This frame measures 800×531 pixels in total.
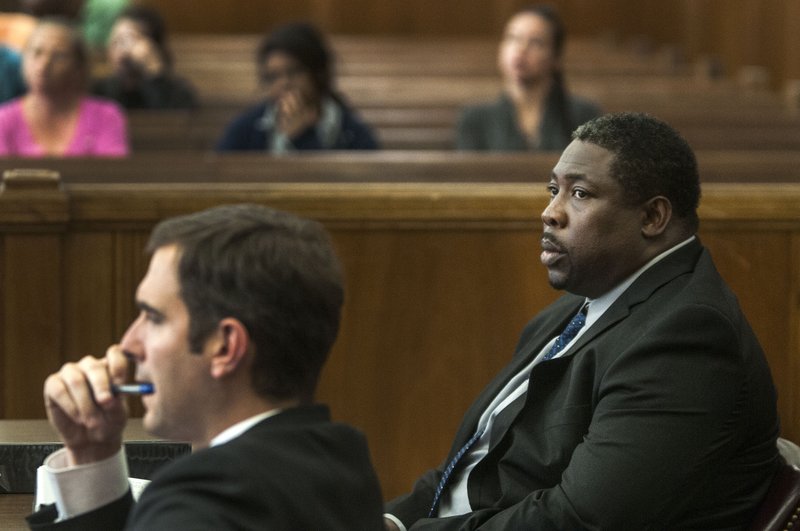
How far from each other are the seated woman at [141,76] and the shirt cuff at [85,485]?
4.92 metres

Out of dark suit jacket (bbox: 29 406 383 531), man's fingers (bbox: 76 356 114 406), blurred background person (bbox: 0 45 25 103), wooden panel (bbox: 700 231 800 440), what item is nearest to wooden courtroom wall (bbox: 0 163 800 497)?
wooden panel (bbox: 700 231 800 440)

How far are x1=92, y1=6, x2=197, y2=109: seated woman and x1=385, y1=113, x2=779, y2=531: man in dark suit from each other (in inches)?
167

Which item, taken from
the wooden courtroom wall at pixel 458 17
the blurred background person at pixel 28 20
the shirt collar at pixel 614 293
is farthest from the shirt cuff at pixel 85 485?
the wooden courtroom wall at pixel 458 17

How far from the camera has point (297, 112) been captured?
5.15 metres

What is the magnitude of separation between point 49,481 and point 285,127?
3597 millimetres

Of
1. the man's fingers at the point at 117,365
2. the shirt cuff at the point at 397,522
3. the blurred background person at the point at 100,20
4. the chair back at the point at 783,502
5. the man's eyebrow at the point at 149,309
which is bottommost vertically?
the shirt cuff at the point at 397,522

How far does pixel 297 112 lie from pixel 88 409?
3.62m

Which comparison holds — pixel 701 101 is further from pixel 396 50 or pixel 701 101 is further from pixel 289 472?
pixel 289 472

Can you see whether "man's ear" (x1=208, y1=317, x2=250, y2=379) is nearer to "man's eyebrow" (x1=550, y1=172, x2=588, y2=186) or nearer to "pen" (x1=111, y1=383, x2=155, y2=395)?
"pen" (x1=111, y1=383, x2=155, y2=395)

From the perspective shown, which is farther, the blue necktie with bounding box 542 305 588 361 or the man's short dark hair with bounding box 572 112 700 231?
the blue necktie with bounding box 542 305 588 361

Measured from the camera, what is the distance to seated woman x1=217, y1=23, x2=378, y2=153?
5133 millimetres

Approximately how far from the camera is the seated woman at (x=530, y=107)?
17.4ft

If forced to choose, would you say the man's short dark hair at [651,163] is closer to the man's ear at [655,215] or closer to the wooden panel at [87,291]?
the man's ear at [655,215]

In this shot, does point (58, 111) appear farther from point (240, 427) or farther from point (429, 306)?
point (240, 427)
